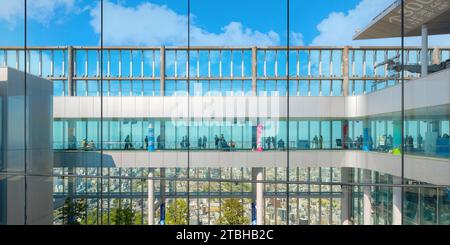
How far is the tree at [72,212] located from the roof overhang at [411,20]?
904 cm

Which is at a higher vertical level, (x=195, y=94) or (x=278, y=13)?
(x=278, y=13)

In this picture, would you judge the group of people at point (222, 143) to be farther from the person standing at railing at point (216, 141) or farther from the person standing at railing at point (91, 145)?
the person standing at railing at point (91, 145)

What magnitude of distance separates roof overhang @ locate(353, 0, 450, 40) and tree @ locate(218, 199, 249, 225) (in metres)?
8.10

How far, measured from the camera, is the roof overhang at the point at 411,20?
672 centimetres

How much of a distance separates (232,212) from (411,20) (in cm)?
953

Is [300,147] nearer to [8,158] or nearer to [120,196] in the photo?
[120,196]

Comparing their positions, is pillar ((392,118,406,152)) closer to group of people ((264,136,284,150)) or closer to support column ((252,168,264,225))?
group of people ((264,136,284,150))

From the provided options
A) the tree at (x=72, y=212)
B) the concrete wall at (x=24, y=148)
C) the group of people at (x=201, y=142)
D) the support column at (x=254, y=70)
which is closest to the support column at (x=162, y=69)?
the group of people at (x=201, y=142)

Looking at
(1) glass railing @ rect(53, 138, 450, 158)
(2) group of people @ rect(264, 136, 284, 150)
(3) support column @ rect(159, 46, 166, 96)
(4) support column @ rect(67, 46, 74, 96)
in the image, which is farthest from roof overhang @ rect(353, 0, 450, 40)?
(4) support column @ rect(67, 46, 74, 96)

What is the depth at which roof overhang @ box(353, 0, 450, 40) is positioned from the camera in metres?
6.72
